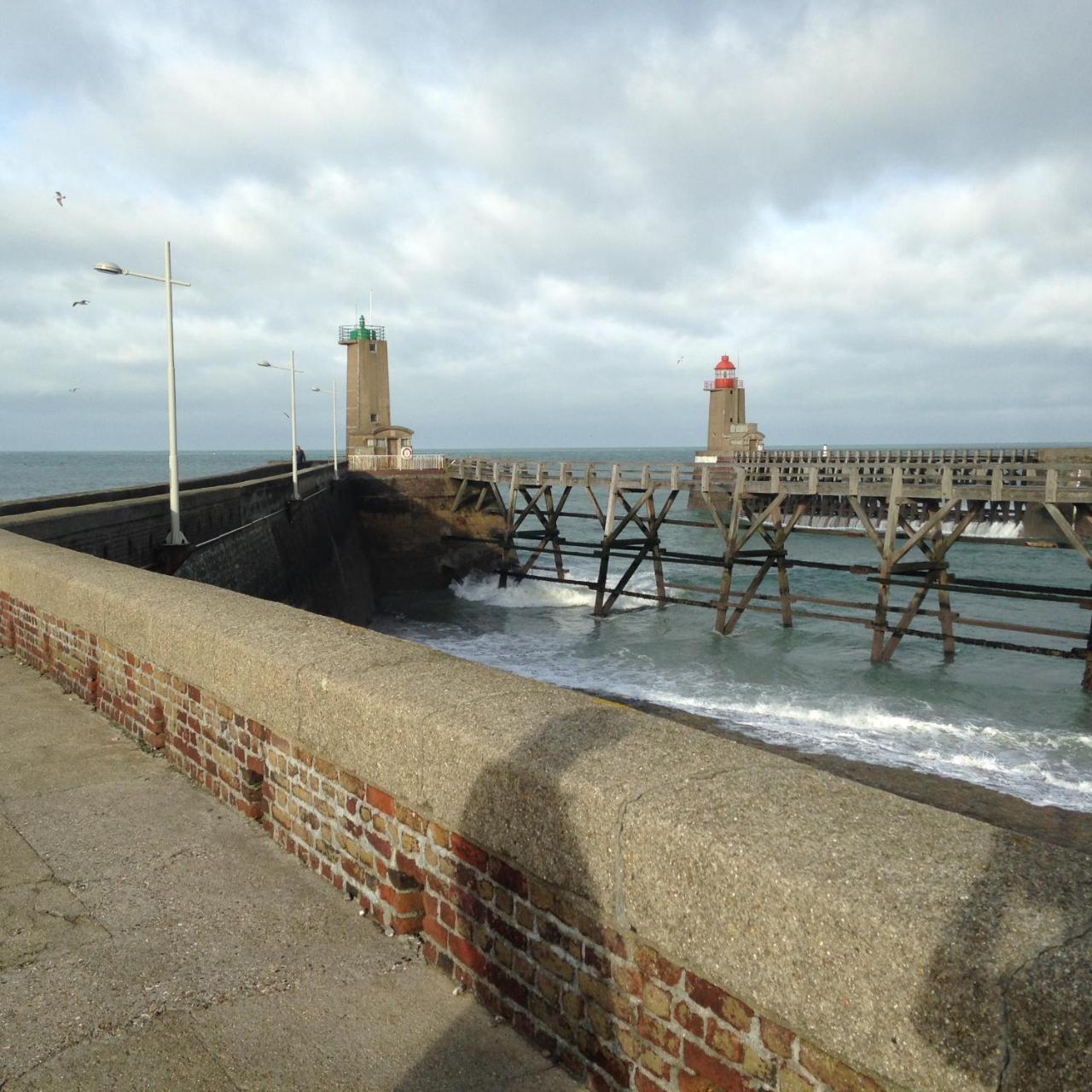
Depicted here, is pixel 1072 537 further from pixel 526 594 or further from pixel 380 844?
pixel 380 844

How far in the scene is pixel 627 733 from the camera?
8.80 feet

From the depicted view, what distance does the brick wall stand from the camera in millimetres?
2023

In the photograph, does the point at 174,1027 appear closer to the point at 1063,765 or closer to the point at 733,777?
the point at 733,777

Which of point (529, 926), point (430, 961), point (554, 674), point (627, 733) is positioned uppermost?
point (627, 733)

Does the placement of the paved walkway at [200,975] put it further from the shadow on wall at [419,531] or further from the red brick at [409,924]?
the shadow on wall at [419,531]

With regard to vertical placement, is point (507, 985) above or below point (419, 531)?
above

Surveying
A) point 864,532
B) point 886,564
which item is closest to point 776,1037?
point 886,564

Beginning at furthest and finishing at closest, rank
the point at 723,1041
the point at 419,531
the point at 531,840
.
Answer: the point at 419,531 → the point at 531,840 → the point at 723,1041

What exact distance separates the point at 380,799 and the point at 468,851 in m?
0.51

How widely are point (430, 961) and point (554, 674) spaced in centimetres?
1340

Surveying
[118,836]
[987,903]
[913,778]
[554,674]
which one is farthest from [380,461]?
[987,903]

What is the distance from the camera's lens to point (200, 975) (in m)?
2.86

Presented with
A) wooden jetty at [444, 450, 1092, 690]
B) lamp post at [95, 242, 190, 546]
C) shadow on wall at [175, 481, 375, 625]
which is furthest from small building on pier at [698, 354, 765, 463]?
lamp post at [95, 242, 190, 546]

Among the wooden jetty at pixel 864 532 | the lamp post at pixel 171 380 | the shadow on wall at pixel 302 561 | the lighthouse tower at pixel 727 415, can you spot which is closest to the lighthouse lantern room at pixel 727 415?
the lighthouse tower at pixel 727 415
